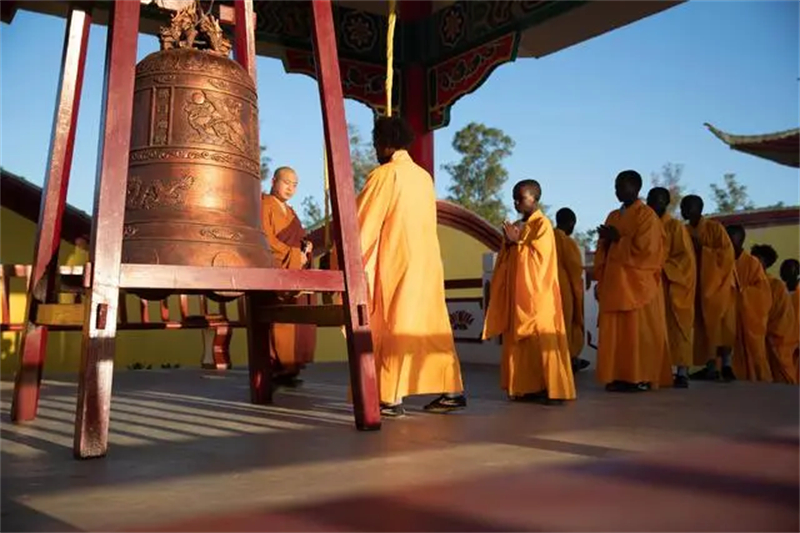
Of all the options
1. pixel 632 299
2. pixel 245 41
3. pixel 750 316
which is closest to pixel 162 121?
pixel 245 41

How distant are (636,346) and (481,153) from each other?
77.3 feet

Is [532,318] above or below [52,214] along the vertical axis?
below

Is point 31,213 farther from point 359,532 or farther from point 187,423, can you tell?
point 359,532

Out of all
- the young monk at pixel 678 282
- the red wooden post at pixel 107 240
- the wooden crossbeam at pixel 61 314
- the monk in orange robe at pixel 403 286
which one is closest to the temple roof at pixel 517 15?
the young monk at pixel 678 282

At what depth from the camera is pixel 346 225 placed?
11.6 feet

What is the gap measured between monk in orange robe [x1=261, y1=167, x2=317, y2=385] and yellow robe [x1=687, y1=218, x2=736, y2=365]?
3506 millimetres

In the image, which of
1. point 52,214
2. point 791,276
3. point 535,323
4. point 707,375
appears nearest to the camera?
point 52,214

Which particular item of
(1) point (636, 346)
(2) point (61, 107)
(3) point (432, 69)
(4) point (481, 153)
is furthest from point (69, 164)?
(4) point (481, 153)

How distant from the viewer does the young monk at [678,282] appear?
6328 mm

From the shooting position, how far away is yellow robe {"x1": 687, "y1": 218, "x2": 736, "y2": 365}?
6.85 metres

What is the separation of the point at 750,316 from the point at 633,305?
2.68 meters

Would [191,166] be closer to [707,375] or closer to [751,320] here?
[707,375]

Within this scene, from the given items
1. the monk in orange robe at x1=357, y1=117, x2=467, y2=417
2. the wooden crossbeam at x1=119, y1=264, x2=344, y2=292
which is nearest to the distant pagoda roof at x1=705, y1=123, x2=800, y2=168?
the monk in orange robe at x1=357, y1=117, x2=467, y2=417

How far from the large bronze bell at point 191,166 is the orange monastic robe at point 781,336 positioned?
6.22 meters
